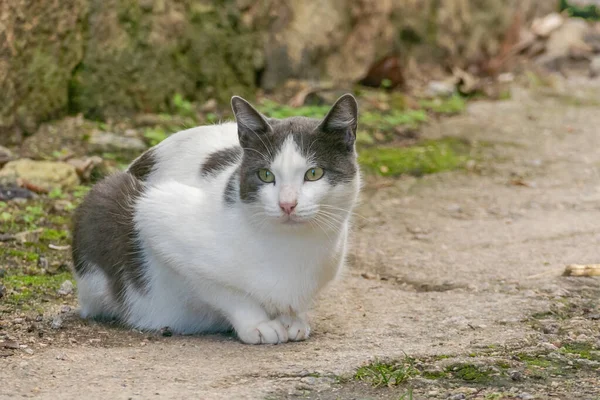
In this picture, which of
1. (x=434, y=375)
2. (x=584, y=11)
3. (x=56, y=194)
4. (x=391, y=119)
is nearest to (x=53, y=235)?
(x=56, y=194)

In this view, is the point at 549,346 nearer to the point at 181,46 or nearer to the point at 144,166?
the point at 144,166

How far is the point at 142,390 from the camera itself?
8.91 ft

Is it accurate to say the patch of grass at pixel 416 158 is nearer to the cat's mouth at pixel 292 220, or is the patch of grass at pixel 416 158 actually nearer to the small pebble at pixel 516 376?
the cat's mouth at pixel 292 220

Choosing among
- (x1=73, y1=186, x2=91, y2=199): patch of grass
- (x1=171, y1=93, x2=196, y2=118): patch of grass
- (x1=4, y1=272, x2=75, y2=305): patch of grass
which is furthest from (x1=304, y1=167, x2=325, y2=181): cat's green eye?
(x1=171, y1=93, x2=196, y2=118): patch of grass

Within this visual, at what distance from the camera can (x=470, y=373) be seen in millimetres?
2885

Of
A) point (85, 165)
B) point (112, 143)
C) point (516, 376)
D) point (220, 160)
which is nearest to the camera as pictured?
point (516, 376)

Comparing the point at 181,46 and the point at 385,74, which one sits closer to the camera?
the point at 181,46

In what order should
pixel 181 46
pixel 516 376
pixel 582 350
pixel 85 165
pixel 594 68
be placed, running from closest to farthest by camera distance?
pixel 516 376 < pixel 582 350 < pixel 85 165 < pixel 181 46 < pixel 594 68

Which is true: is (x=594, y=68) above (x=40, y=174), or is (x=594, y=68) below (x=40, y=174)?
above

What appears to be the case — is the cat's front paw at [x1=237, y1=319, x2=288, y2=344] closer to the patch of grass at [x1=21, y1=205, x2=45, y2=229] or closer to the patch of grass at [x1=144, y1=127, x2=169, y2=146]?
the patch of grass at [x1=21, y1=205, x2=45, y2=229]

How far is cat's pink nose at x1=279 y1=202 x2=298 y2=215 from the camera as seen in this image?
10.1ft

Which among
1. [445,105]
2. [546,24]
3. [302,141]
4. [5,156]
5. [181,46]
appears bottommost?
[5,156]

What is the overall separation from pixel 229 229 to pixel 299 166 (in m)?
0.37

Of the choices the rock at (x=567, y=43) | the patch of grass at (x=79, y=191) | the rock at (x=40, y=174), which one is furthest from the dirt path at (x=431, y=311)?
the rock at (x=567, y=43)
